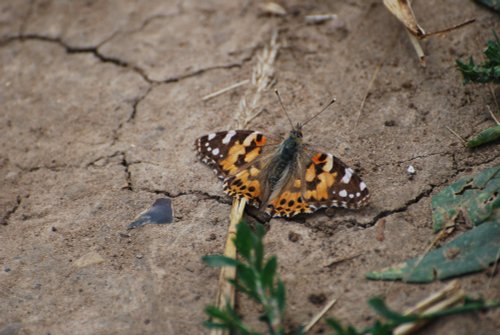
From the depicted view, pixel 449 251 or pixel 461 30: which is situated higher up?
pixel 461 30

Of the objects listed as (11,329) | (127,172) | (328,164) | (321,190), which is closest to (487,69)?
(328,164)

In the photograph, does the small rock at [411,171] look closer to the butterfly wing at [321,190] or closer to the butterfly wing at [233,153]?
the butterfly wing at [321,190]

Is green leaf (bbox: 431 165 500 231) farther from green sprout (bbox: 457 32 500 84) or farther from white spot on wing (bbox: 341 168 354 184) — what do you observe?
green sprout (bbox: 457 32 500 84)

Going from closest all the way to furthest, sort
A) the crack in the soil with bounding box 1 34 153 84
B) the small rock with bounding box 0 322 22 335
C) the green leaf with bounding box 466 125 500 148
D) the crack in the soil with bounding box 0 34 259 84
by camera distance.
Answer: the small rock with bounding box 0 322 22 335 < the green leaf with bounding box 466 125 500 148 < the crack in the soil with bounding box 0 34 259 84 < the crack in the soil with bounding box 1 34 153 84

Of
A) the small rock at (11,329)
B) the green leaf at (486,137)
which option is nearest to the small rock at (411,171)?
the green leaf at (486,137)

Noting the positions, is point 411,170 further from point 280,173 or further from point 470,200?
point 280,173

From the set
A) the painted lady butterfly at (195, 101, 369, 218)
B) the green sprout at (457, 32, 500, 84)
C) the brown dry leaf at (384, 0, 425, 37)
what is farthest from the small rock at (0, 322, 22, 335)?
the brown dry leaf at (384, 0, 425, 37)

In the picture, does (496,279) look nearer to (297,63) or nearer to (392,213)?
(392,213)

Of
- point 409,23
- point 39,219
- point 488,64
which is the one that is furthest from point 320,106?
point 39,219
